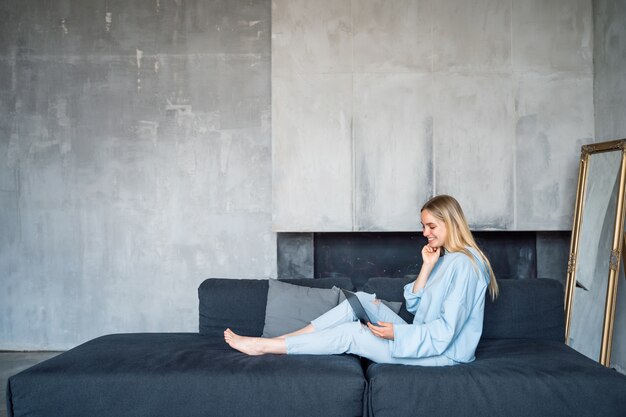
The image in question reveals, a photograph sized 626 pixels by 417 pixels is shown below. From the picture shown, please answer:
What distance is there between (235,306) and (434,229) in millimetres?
1307

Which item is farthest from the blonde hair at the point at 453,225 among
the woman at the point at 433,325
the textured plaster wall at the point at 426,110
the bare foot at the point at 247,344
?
the textured plaster wall at the point at 426,110

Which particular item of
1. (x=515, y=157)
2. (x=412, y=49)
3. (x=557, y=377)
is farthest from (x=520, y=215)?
(x=557, y=377)

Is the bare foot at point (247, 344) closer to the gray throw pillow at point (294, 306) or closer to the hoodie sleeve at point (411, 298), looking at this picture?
the gray throw pillow at point (294, 306)

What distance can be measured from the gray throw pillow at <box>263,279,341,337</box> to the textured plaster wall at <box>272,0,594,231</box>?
1.60 m

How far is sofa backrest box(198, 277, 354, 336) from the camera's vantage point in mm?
3609

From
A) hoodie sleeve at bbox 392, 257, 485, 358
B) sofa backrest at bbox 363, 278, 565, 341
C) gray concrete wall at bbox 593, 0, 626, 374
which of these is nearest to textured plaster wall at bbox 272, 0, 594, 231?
gray concrete wall at bbox 593, 0, 626, 374

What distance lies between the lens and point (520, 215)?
5.02 m

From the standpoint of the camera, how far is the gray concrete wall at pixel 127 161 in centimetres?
563

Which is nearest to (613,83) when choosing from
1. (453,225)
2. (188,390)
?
(453,225)

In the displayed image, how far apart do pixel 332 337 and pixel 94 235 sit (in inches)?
136

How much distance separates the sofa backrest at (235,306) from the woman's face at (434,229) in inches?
28.6

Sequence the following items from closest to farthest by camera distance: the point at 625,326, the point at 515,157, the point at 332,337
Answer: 1. the point at 332,337
2. the point at 625,326
3. the point at 515,157

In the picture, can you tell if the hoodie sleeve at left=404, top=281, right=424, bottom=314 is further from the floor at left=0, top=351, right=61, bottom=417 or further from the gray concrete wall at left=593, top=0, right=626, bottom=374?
the floor at left=0, top=351, right=61, bottom=417

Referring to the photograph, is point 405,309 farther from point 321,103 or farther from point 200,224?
point 200,224
